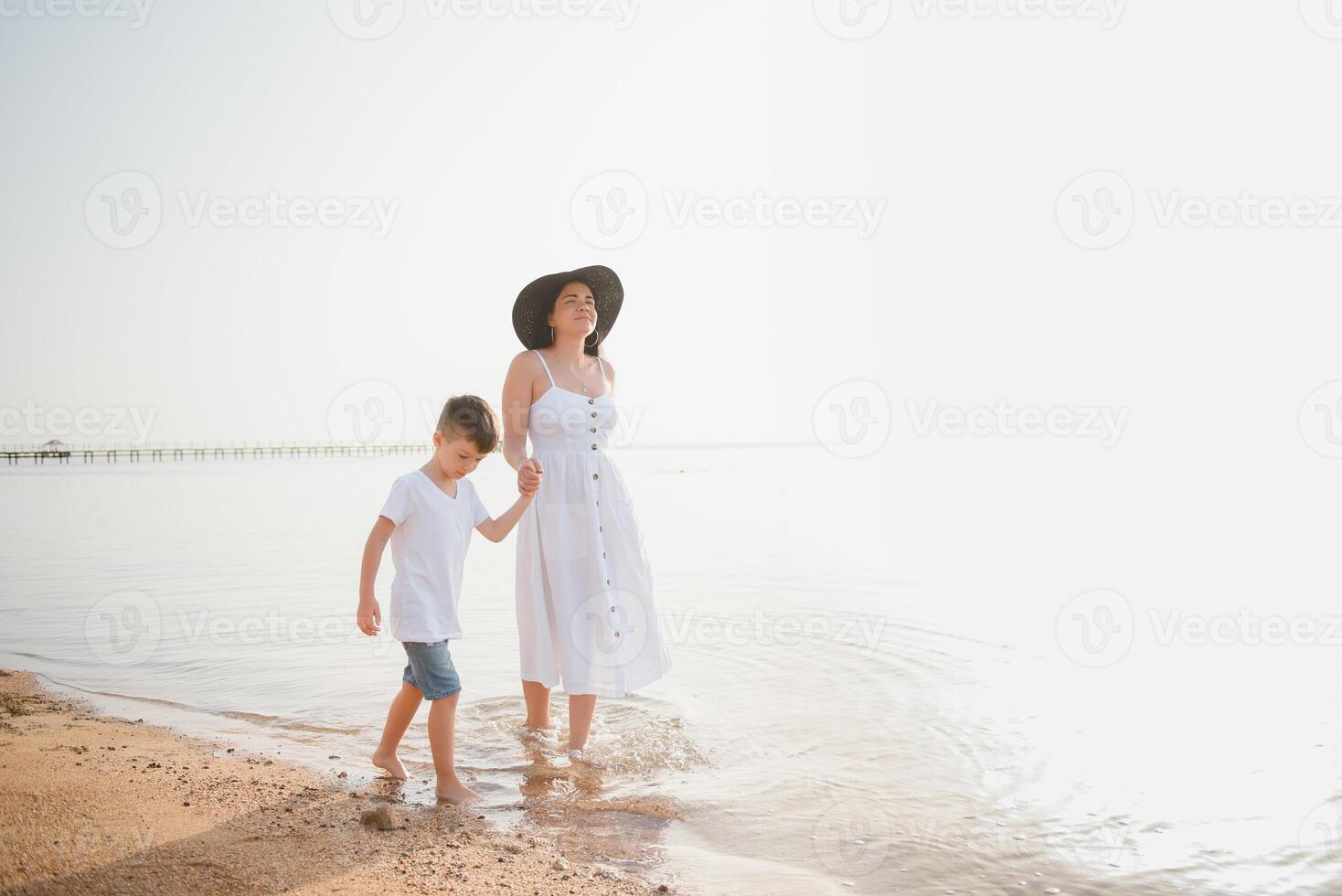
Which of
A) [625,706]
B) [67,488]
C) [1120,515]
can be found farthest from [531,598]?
[67,488]

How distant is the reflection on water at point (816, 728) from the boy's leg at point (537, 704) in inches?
4.7

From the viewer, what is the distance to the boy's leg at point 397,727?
414cm

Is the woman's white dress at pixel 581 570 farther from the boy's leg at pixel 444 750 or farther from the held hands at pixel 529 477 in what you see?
the boy's leg at pixel 444 750

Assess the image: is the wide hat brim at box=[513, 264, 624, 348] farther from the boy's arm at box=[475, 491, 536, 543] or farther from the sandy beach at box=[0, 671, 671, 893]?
the sandy beach at box=[0, 671, 671, 893]

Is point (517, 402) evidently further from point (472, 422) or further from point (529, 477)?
point (472, 422)

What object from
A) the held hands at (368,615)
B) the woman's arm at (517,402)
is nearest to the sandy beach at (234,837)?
the held hands at (368,615)

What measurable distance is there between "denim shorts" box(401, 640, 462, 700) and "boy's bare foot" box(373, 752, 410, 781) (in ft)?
1.43

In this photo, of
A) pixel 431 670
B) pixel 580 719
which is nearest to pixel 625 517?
pixel 580 719

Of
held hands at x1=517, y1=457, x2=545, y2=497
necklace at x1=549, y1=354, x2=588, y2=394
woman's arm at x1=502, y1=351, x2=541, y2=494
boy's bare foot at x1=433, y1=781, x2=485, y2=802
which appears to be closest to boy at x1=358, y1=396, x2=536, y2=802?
boy's bare foot at x1=433, y1=781, x2=485, y2=802

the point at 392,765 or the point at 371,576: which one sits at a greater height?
the point at 371,576

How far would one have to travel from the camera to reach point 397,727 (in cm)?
420

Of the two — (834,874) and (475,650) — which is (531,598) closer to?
(834,874)

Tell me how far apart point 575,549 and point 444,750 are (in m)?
1.25

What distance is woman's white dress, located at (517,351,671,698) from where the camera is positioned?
4.82 m
